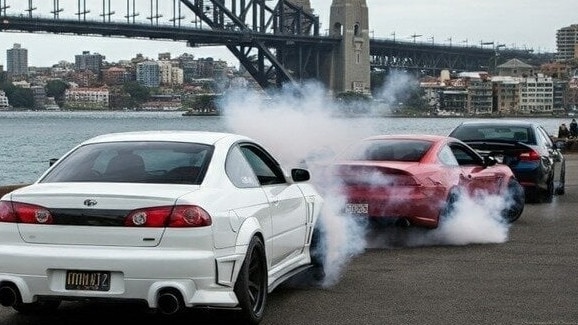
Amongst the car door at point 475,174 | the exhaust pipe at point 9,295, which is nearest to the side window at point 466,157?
the car door at point 475,174

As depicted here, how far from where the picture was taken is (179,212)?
22.6 feet

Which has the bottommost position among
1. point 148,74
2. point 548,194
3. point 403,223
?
point 148,74

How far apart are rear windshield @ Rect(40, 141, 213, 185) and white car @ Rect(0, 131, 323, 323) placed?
1cm

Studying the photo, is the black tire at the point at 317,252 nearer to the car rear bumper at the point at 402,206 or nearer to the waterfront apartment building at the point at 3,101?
the car rear bumper at the point at 402,206

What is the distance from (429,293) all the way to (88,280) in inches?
123

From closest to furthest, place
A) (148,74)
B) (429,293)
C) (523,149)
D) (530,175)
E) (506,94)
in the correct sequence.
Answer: (429,293) < (523,149) < (530,175) < (148,74) < (506,94)

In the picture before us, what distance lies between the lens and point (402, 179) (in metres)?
11.8

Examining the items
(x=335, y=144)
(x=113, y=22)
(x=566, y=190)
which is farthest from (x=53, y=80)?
(x=566, y=190)

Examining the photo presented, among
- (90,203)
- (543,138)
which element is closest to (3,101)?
(543,138)

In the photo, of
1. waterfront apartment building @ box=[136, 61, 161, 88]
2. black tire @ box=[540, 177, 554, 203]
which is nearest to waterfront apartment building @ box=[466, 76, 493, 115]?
waterfront apartment building @ box=[136, 61, 161, 88]

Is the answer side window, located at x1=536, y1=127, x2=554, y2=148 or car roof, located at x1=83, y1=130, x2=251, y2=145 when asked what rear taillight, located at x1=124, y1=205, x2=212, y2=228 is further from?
side window, located at x1=536, y1=127, x2=554, y2=148

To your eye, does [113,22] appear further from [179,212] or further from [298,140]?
[179,212]

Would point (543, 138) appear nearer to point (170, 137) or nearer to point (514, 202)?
point (514, 202)

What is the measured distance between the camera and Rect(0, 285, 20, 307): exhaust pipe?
6.95 m
